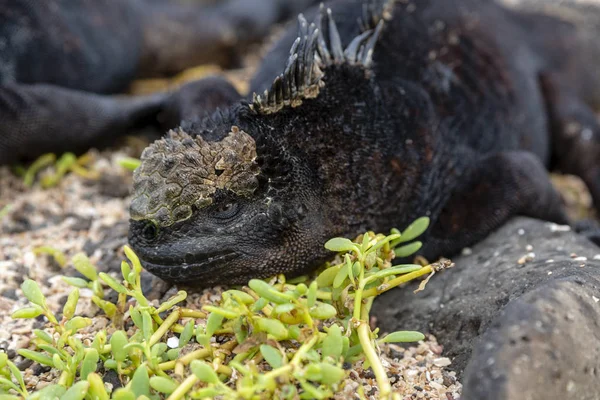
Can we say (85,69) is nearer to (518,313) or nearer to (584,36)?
(584,36)

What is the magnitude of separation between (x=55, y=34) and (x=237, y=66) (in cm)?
167

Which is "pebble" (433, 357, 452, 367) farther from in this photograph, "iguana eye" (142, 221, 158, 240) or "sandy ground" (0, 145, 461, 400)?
"iguana eye" (142, 221, 158, 240)

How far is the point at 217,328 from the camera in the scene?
6.52 feet

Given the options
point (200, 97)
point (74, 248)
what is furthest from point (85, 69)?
point (74, 248)

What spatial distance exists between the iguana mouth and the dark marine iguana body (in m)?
1.21

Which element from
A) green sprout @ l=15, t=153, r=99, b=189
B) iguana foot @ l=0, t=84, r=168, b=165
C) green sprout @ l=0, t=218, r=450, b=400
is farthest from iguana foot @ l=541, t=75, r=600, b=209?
green sprout @ l=15, t=153, r=99, b=189

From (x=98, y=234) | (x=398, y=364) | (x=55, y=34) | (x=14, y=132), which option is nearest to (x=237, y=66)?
(x=55, y=34)

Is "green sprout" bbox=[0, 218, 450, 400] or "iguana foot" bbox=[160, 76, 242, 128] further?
"iguana foot" bbox=[160, 76, 242, 128]

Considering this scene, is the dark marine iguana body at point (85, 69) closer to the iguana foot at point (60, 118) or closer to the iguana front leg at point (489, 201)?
the iguana foot at point (60, 118)

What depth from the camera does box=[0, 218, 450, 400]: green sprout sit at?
5.74 feet

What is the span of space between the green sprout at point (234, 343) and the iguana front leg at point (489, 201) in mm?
682

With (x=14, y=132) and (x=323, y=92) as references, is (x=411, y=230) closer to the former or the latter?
(x=323, y=92)

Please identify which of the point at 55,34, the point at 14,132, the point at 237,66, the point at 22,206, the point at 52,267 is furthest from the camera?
the point at 237,66

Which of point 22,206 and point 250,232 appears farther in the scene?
point 22,206
